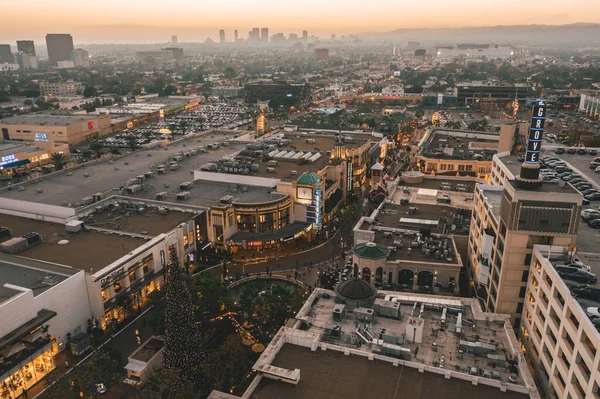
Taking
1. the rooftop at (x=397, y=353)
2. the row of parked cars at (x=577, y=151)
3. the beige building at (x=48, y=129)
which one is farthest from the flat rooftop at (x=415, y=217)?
the beige building at (x=48, y=129)

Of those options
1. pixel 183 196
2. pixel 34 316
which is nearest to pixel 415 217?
pixel 183 196

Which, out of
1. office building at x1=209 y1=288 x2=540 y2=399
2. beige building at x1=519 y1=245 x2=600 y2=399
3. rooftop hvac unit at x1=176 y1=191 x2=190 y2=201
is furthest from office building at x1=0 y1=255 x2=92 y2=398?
beige building at x1=519 y1=245 x2=600 y2=399

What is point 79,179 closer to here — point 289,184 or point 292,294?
point 289,184

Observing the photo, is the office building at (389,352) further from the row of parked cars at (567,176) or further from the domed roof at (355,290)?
the row of parked cars at (567,176)

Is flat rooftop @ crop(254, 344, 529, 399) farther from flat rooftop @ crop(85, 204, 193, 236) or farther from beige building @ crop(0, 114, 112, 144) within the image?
beige building @ crop(0, 114, 112, 144)

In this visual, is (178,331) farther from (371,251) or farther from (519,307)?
(519,307)

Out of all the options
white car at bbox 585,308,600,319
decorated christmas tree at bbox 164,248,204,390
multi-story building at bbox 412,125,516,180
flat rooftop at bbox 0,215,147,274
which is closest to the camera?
white car at bbox 585,308,600,319

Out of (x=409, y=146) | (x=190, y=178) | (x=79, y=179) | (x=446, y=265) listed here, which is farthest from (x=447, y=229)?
(x=409, y=146)
